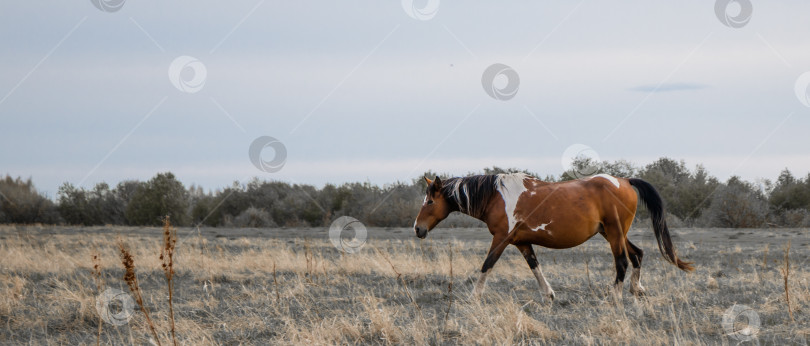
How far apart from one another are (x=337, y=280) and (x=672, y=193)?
23.8 meters

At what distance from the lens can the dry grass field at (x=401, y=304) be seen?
6590mm

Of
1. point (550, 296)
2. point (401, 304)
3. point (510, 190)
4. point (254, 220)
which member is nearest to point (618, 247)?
point (550, 296)

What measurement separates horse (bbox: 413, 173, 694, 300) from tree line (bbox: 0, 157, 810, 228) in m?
17.5

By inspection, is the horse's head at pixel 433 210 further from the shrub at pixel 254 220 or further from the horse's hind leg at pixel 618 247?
the shrub at pixel 254 220

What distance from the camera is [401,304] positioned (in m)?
8.65

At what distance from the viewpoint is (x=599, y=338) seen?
6.21 metres

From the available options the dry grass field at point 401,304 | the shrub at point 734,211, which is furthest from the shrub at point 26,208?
the shrub at point 734,211

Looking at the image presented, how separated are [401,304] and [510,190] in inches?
75.3

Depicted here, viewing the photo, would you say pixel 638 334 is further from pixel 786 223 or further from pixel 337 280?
pixel 786 223

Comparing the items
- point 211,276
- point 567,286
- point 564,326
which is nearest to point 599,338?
point 564,326

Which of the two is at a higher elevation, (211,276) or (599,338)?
(211,276)

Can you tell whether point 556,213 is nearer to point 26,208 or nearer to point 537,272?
point 537,272

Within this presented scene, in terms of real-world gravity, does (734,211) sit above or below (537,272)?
above

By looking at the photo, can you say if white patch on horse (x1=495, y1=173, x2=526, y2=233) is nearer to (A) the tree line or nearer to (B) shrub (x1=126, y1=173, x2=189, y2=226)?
(A) the tree line
